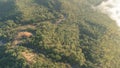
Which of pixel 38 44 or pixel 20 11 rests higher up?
pixel 20 11

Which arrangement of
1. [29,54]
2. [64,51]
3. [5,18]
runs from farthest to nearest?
[5,18]
[64,51]
[29,54]

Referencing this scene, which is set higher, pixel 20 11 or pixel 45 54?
pixel 20 11

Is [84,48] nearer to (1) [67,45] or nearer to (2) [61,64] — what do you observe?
(1) [67,45]

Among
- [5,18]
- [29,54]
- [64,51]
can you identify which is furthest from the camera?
[5,18]

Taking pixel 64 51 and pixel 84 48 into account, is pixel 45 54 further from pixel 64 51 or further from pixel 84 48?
pixel 84 48

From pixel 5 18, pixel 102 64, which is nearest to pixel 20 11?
pixel 5 18

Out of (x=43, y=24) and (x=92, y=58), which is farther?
(x=43, y=24)

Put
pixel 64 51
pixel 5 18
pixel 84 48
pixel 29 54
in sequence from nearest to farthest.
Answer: pixel 29 54 → pixel 64 51 → pixel 84 48 → pixel 5 18

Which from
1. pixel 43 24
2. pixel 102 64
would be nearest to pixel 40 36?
pixel 43 24

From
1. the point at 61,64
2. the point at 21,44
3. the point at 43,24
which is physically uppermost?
the point at 43,24
